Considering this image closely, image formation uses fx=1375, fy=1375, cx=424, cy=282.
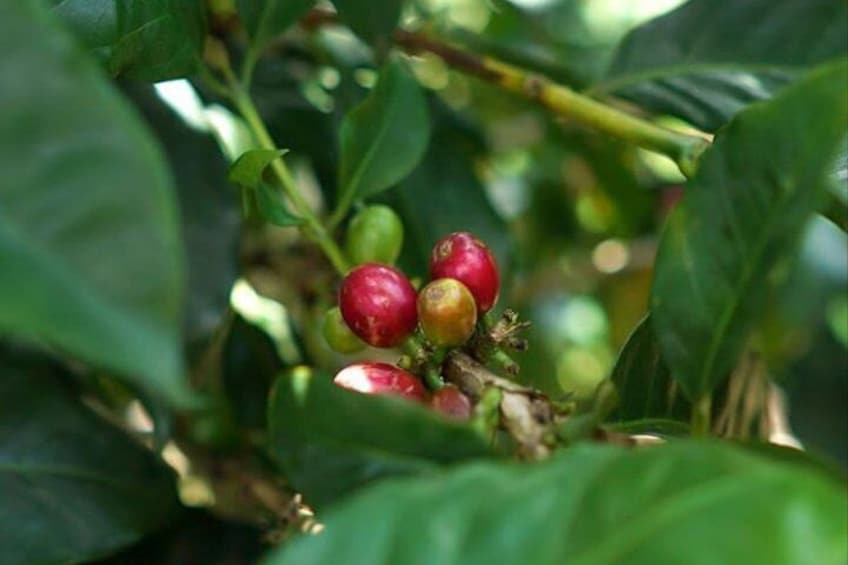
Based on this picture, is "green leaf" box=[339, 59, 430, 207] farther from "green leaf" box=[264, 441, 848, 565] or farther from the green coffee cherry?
"green leaf" box=[264, 441, 848, 565]

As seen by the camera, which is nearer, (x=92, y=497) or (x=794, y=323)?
(x=92, y=497)

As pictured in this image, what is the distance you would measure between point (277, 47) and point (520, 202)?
49 centimetres

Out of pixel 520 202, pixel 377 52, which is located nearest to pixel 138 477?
pixel 377 52

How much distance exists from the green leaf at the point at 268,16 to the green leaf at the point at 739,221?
0.34 meters

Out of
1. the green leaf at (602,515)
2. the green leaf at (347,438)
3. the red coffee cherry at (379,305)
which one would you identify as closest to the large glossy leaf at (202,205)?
the red coffee cherry at (379,305)

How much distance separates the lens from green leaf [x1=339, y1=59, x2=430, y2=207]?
83cm

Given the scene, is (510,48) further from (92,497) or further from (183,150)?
(92,497)

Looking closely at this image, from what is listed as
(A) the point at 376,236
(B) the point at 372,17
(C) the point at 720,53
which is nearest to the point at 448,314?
(A) the point at 376,236

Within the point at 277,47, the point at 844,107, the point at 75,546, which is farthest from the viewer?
the point at 277,47

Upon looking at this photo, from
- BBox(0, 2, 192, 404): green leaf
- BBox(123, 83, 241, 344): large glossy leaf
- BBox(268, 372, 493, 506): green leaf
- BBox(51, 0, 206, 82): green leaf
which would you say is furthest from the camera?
BBox(123, 83, 241, 344): large glossy leaf

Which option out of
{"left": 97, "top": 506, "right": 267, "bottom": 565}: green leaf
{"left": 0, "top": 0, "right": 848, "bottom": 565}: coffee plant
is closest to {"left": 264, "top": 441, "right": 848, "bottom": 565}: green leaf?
{"left": 0, "top": 0, "right": 848, "bottom": 565}: coffee plant

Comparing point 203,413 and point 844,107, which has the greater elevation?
point 844,107

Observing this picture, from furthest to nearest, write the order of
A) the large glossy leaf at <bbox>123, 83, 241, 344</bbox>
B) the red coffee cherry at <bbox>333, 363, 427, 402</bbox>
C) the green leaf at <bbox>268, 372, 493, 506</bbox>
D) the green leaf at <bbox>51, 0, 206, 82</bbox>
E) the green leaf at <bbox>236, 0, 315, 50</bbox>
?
the large glossy leaf at <bbox>123, 83, 241, 344</bbox>, the green leaf at <bbox>236, 0, 315, 50</bbox>, the green leaf at <bbox>51, 0, 206, 82</bbox>, the red coffee cherry at <bbox>333, 363, 427, 402</bbox>, the green leaf at <bbox>268, 372, 493, 506</bbox>

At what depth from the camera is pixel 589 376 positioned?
1941mm
